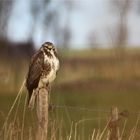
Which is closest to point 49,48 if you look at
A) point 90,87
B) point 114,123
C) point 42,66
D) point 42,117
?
point 42,66

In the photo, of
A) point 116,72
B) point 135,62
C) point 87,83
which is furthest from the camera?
point 135,62

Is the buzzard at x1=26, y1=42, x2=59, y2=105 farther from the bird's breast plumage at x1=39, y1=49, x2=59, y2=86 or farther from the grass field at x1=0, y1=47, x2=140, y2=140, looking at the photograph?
the grass field at x1=0, y1=47, x2=140, y2=140

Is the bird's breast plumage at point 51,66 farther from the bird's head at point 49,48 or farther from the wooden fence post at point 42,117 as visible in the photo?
the wooden fence post at point 42,117

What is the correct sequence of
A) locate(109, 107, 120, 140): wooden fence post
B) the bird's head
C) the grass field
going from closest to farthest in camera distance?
locate(109, 107, 120, 140): wooden fence post
the bird's head
the grass field

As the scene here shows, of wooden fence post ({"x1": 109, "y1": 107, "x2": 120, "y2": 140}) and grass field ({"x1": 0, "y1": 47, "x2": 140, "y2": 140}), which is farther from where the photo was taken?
grass field ({"x1": 0, "y1": 47, "x2": 140, "y2": 140})

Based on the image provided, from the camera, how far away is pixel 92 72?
107 ft

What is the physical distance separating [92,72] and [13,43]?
7970 mm

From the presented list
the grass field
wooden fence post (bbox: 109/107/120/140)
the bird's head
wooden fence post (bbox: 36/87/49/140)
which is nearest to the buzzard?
the bird's head

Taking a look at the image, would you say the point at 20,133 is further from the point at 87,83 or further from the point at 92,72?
the point at 92,72

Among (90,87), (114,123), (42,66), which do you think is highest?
(90,87)

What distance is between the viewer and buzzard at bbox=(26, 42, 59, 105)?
6961 millimetres

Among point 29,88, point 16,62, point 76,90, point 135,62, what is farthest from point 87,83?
point 29,88

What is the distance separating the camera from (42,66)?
278 inches

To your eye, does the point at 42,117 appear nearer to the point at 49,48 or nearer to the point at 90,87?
the point at 49,48
